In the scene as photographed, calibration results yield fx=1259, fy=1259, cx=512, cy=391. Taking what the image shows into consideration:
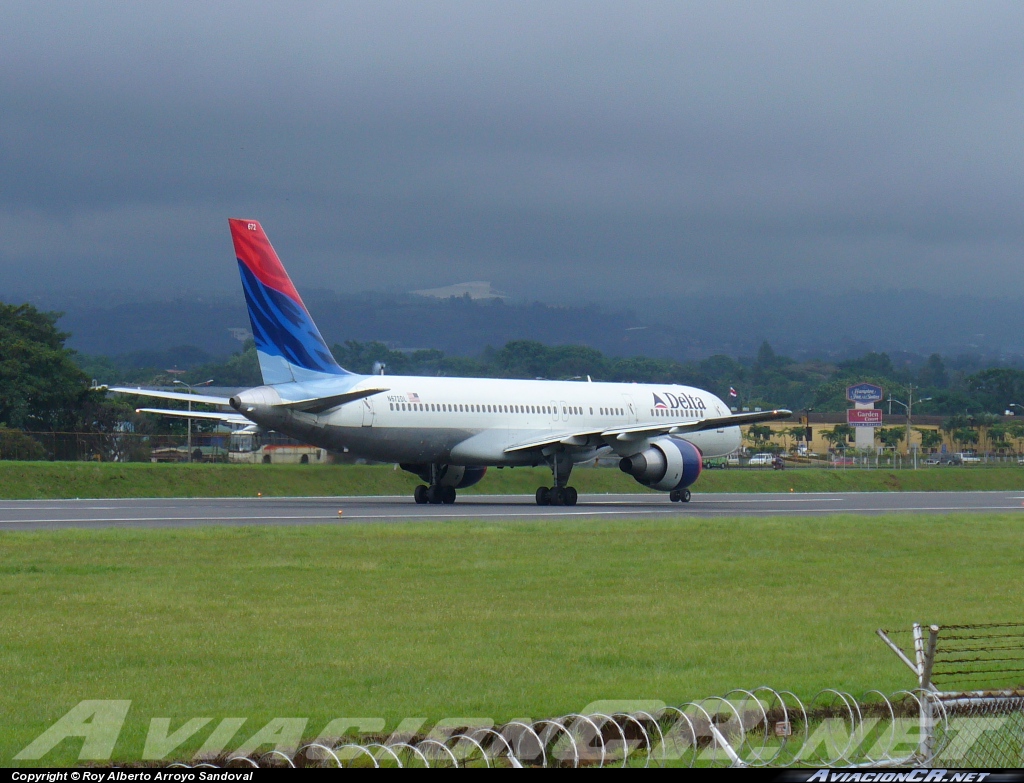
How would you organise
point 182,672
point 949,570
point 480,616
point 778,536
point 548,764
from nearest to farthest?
point 548,764 < point 182,672 < point 480,616 < point 949,570 < point 778,536

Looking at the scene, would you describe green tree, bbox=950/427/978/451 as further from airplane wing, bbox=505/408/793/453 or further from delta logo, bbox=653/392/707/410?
airplane wing, bbox=505/408/793/453

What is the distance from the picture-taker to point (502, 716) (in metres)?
9.48

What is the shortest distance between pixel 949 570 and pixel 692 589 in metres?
5.38

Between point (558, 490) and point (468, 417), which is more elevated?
point (468, 417)

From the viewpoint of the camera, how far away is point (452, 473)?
42438 mm

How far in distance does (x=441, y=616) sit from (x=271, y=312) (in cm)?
2422

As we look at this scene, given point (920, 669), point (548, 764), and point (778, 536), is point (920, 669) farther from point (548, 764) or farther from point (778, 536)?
point (778, 536)

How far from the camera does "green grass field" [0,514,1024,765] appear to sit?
1042 cm

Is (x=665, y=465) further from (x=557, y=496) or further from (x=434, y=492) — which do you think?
(x=434, y=492)

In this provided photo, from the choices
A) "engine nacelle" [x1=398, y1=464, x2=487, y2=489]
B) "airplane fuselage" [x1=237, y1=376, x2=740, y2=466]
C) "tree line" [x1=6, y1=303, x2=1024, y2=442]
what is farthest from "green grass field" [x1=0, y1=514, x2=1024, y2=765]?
"tree line" [x1=6, y1=303, x2=1024, y2=442]

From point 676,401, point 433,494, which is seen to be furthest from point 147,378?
point 433,494

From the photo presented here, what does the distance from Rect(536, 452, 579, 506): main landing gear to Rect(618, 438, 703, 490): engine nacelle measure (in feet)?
6.11

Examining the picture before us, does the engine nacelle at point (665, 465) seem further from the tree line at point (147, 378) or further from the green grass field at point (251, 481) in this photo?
the tree line at point (147, 378)

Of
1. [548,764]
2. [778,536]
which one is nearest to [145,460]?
[778,536]
